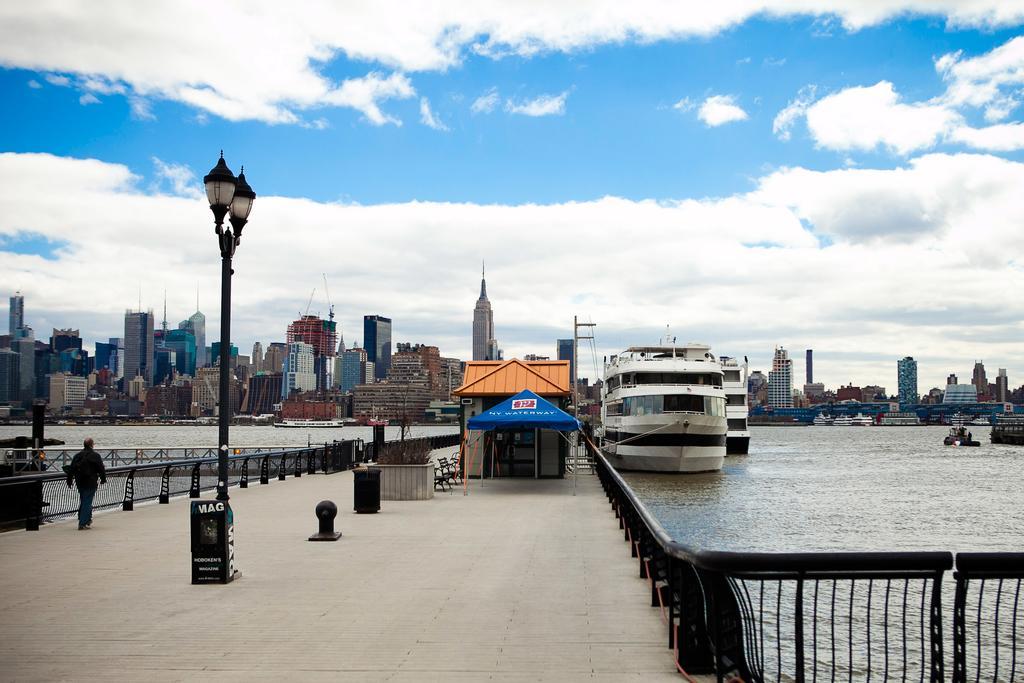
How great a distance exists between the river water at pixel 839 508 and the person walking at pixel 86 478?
43.5 feet

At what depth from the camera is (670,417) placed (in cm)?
4947

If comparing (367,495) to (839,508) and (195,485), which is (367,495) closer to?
(195,485)

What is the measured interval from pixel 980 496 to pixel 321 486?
106ft

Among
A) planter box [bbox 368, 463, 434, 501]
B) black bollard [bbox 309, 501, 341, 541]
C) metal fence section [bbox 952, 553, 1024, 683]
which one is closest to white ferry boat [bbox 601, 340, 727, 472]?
planter box [bbox 368, 463, 434, 501]

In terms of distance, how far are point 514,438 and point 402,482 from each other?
Answer: 8.46 m

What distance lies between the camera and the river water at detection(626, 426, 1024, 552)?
83.7ft

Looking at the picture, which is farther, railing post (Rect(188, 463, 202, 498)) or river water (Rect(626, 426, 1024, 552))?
river water (Rect(626, 426, 1024, 552))

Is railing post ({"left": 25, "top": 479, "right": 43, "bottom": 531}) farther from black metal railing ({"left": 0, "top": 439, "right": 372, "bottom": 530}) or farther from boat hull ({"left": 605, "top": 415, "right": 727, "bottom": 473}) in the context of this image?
boat hull ({"left": 605, "top": 415, "right": 727, "bottom": 473})

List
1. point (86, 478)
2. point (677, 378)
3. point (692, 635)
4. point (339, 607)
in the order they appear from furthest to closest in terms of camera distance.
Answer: point (677, 378)
point (86, 478)
point (339, 607)
point (692, 635)

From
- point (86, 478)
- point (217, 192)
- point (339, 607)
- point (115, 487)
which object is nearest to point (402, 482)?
point (86, 478)

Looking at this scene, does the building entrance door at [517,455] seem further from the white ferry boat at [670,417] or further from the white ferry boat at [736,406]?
the white ferry boat at [736,406]

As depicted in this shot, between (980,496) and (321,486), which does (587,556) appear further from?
(980,496)

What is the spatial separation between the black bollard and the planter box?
710cm

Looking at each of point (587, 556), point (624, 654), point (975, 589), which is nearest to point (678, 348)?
point (975, 589)
